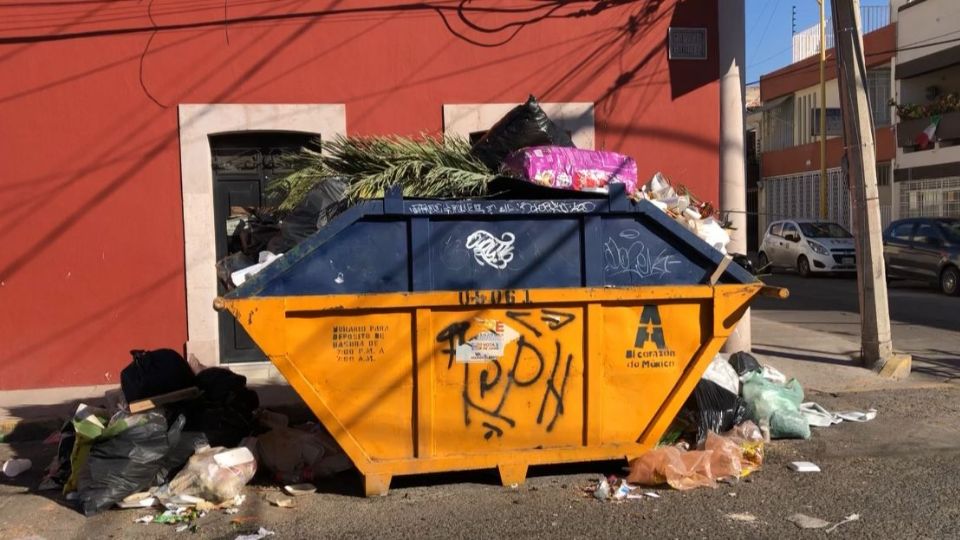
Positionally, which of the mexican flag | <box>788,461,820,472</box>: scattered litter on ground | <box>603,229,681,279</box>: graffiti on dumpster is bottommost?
<box>788,461,820,472</box>: scattered litter on ground

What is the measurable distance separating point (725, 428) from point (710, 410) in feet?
0.64

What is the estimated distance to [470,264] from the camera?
4.99m

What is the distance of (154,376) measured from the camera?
5.59 meters

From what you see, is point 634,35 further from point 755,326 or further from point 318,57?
point 755,326

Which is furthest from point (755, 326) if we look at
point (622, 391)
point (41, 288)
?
point (41, 288)

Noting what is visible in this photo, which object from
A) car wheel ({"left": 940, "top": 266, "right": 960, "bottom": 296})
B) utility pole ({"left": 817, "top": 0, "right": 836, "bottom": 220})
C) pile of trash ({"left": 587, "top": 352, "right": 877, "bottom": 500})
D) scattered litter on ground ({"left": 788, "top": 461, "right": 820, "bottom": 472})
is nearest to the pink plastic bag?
pile of trash ({"left": 587, "top": 352, "right": 877, "bottom": 500})

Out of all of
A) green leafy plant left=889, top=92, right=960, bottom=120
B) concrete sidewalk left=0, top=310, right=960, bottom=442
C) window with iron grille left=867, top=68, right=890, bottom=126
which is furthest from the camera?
window with iron grille left=867, top=68, right=890, bottom=126

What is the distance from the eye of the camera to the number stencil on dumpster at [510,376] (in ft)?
16.5

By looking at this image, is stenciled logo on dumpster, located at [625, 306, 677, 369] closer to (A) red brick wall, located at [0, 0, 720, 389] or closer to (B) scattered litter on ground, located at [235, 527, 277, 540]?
(B) scattered litter on ground, located at [235, 527, 277, 540]

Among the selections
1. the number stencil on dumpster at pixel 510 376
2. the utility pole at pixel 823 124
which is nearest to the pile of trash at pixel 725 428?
the number stencil on dumpster at pixel 510 376

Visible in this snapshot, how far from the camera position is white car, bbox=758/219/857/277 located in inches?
800

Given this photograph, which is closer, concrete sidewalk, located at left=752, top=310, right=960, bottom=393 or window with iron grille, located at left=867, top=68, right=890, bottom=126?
concrete sidewalk, located at left=752, top=310, right=960, bottom=393

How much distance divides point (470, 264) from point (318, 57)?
4.38m

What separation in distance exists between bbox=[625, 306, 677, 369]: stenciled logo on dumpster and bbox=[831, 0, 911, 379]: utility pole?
156 inches
